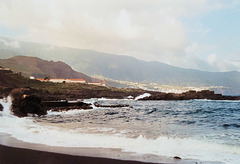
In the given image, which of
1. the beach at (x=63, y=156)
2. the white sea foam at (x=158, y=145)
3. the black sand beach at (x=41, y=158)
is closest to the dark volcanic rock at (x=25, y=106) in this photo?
the white sea foam at (x=158, y=145)

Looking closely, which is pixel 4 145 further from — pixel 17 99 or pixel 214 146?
pixel 17 99

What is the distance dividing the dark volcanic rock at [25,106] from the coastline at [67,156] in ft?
49.5

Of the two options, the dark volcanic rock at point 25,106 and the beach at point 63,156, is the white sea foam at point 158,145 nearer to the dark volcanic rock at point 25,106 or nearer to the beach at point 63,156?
the beach at point 63,156

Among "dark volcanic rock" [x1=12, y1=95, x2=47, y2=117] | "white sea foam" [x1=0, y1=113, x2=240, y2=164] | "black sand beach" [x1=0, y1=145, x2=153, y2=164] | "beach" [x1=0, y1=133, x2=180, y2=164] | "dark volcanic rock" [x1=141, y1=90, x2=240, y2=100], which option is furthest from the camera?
"dark volcanic rock" [x1=141, y1=90, x2=240, y2=100]

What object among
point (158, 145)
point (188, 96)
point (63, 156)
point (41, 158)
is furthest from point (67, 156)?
point (188, 96)

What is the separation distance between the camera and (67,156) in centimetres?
852

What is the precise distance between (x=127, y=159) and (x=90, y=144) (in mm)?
2815

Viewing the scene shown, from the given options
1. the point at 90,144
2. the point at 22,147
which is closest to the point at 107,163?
the point at 90,144

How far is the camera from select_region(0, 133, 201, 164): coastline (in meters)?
7.97

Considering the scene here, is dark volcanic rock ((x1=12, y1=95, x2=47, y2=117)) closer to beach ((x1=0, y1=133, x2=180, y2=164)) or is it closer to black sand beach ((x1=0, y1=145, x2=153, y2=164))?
beach ((x1=0, y1=133, x2=180, y2=164))

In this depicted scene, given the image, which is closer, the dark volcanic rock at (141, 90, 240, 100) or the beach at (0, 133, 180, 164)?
the beach at (0, 133, 180, 164)

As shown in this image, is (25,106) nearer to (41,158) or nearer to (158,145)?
(158,145)

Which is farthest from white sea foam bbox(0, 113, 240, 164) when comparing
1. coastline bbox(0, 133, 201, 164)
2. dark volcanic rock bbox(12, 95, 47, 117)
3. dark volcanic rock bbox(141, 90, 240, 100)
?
dark volcanic rock bbox(141, 90, 240, 100)

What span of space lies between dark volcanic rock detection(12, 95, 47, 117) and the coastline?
49.5 ft
